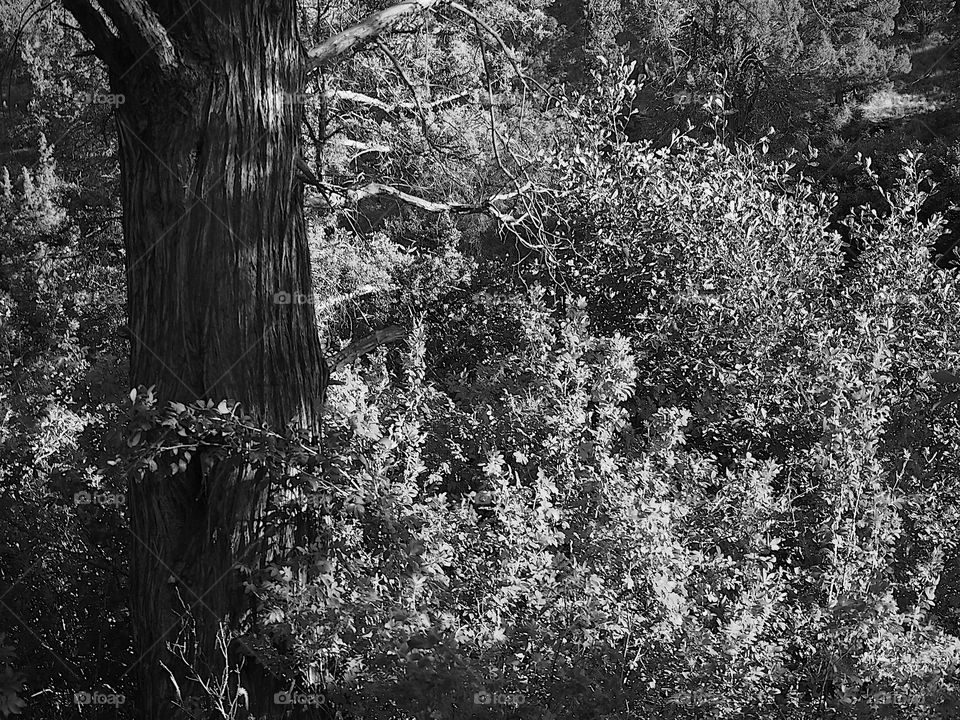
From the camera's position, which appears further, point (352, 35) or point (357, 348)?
point (357, 348)

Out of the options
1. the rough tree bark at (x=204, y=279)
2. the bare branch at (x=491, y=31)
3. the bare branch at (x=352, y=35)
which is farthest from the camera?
the bare branch at (x=491, y=31)

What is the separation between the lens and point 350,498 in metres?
2.94

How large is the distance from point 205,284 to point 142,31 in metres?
0.78

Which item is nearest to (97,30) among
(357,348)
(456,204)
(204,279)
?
(204,279)

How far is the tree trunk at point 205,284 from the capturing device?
3156mm

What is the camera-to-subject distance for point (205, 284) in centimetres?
319

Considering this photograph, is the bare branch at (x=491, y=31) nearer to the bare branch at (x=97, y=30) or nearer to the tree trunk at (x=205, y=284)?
the tree trunk at (x=205, y=284)

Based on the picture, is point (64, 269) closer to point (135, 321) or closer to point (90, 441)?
point (90, 441)

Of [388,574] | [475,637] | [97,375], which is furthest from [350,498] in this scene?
[97,375]

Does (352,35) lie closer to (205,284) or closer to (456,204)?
(205,284)

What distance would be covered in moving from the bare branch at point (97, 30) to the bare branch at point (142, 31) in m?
0.05

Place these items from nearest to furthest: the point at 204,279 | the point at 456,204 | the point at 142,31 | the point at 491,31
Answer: the point at 142,31, the point at 204,279, the point at 491,31, the point at 456,204

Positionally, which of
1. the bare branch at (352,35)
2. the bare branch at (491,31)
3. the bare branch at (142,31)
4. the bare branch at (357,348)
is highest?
the bare branch at (491,31)

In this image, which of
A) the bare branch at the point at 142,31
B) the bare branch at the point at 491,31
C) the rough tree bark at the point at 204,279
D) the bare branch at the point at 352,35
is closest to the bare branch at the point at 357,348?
the rough tree bark at the point at 204,279
